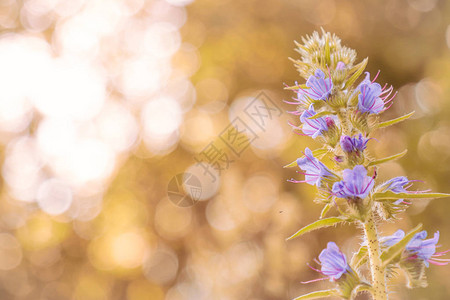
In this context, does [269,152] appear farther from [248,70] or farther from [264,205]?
[248,70]

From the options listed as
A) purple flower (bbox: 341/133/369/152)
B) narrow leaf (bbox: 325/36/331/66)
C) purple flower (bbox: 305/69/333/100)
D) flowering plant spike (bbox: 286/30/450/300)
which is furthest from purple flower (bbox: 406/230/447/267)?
narrow leaf (bbox: 325/36/331/66)

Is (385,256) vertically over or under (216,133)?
over

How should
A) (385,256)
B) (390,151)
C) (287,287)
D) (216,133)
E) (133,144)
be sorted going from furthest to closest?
1. (133,144)
2. (216,133)
3. (390,151)
4. (287,287)
5. (385,256)

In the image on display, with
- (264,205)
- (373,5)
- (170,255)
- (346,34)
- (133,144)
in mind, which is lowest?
(170,255)

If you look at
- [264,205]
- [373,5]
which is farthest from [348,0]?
[264,205]

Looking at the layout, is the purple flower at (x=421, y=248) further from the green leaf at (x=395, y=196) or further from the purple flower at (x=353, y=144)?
the purple flower at (x=353, y=144)

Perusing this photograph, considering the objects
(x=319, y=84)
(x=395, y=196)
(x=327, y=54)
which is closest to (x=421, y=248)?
(x=395, y=196)

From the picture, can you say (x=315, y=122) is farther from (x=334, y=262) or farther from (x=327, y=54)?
(x=334, y=262)
